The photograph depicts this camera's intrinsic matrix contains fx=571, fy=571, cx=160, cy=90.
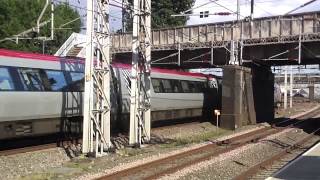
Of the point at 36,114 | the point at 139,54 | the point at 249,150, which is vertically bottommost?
the point at 249,150

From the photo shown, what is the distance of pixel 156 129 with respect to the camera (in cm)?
2773

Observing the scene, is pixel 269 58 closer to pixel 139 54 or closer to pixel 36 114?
pixel 139 54

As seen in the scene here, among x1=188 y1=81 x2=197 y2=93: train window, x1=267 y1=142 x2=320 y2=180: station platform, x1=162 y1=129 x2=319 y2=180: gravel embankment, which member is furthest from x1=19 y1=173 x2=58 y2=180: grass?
x1=188 y1=81 x2=197 y2=93: train window

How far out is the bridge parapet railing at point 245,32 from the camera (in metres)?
34.3

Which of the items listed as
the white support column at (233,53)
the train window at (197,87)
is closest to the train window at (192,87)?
the train window at (197,87)

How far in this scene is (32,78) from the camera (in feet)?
59.5

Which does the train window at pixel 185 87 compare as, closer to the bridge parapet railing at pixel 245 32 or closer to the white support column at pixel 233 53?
the white support column at pixel 233 53

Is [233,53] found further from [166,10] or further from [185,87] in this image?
[166,10]

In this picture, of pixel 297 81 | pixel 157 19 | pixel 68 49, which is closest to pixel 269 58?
pixel 68 49

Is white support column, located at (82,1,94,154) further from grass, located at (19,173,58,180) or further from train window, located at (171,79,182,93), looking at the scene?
train window, located at (171,79,182,93)

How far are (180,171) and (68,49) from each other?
29660 mm

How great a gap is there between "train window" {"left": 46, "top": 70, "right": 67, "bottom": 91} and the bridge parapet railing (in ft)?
57.1

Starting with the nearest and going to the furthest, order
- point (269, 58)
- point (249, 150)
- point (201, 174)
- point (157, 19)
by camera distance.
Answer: point (201, 174), point (249, 150), point (269, 58), point (157, 19)

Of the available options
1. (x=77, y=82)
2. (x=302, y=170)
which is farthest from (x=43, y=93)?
(x=302, y=170)
